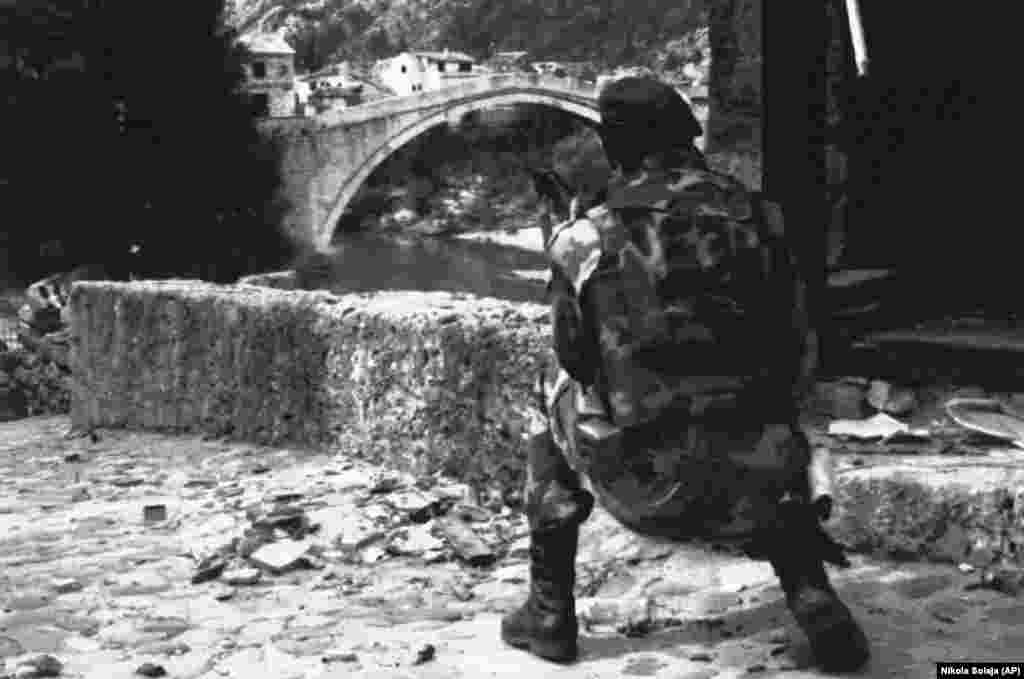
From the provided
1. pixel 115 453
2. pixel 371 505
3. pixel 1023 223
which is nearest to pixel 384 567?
pixel 371 505

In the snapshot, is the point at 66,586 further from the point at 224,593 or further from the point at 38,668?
the point at 38,668

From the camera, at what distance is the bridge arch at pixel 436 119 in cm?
3820

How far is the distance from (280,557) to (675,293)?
2.36m

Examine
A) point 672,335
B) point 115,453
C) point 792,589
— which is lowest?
point 115,453

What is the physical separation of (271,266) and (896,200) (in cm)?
2611

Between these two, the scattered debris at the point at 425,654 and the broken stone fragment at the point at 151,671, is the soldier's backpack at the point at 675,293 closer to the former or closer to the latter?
the scattered debris at the point at 425,654

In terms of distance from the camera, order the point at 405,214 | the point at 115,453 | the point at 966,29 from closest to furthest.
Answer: the point at 966,29, the point at 115,453, the point at 405,214

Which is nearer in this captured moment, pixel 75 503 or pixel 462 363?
pixel 462 363

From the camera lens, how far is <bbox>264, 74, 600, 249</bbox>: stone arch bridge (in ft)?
120

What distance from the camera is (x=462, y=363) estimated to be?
Answer: 5039 millimetres

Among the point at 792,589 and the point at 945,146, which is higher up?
the point at 945,146

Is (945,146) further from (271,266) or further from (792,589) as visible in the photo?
(271,266)

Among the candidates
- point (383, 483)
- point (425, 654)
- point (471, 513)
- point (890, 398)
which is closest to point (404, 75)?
point (383, 483)

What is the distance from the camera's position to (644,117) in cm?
254
